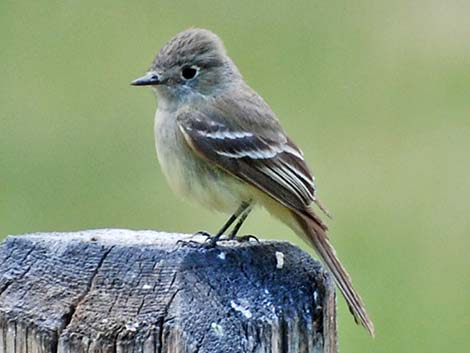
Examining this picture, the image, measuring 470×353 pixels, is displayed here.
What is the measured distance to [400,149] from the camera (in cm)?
1159

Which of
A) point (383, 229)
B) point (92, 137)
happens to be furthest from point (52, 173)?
point (383, 229)

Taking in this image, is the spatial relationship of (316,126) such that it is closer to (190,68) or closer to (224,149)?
(190,68)

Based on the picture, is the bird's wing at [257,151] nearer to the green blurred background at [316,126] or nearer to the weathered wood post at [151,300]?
the weathered wood post at [151,300]

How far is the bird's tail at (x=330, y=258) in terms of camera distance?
5285mm

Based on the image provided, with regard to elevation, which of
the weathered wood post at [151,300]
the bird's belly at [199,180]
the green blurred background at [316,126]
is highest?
the weathered wood post at [151,300]

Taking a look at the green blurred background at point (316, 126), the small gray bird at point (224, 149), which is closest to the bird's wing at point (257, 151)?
the small gray bird at point (224, 149)

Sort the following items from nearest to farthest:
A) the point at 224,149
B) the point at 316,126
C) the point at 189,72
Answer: the point at 224,149 < the point at 189,72 < the point at 316,126

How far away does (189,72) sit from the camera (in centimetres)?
665

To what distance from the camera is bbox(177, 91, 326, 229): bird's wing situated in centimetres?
594

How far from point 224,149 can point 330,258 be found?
73 cm

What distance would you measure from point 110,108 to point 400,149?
2420mm

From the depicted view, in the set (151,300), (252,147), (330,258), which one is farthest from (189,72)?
(151,300)

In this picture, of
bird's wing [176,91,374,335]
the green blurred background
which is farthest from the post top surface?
the green blurred background

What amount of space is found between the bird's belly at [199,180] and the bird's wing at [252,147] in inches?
1.5
